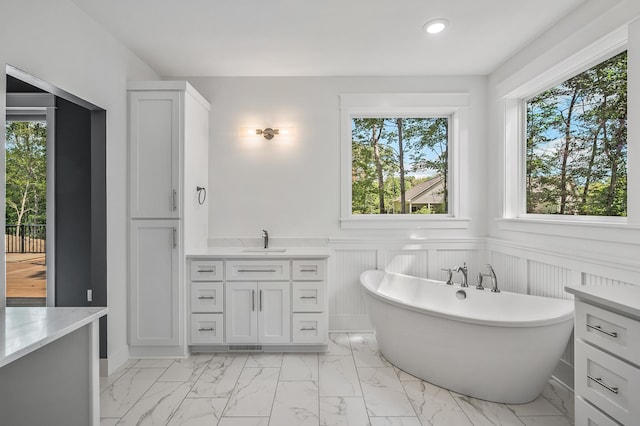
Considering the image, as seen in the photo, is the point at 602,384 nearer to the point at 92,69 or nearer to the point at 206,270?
the point at 206,270

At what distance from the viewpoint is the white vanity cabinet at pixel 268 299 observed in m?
2.97

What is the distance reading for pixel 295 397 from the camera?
2297 mm

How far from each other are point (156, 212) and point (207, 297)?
2.78 feet

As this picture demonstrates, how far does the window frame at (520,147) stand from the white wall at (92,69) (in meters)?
3.37

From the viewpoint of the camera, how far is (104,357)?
104 inches

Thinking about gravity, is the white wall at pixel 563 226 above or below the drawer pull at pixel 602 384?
above

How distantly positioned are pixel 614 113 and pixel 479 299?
1.70m

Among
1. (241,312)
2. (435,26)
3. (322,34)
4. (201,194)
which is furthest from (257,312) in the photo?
(435,26)

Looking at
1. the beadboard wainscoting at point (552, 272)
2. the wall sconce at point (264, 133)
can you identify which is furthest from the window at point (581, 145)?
the wall sconce at point (264, 133)

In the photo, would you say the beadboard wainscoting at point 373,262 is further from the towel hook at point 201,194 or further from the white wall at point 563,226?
the towel hook at point 201,194

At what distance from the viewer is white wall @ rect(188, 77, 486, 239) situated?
3.54 m

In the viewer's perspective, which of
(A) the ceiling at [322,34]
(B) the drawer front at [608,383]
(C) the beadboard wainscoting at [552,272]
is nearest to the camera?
(B) the drawer front at [608,383]

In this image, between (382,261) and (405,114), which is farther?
(405,114)

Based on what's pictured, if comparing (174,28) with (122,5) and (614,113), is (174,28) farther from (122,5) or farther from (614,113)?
(614,113)
